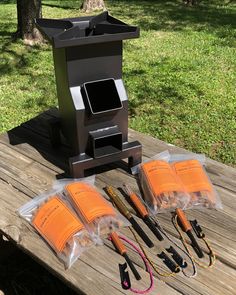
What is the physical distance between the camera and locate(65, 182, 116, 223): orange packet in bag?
5.92ft

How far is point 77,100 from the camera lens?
203 cm

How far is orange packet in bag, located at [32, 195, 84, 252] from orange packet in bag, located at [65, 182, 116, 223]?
51mm

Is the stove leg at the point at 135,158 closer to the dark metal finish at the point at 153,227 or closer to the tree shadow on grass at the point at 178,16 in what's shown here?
the dark metal finish at the point at 153,227

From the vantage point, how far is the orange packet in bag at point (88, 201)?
5.92 feet

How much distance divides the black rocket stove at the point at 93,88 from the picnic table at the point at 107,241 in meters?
0.16

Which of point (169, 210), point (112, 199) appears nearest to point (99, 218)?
point (112, 199)

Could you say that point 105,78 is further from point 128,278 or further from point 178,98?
point 178,98

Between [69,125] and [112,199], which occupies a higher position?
[69,125]

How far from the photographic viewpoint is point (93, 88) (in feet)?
7.06

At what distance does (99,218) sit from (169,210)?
38 centimetres

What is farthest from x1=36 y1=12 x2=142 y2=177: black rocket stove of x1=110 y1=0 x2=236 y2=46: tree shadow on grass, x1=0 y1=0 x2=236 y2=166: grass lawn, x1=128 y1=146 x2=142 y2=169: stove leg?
x1=110 y1=0 x2=236 y2=46: tree shadow on grass

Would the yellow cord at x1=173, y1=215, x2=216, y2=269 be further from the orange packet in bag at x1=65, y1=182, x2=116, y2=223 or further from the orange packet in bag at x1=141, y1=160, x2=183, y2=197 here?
the orange packet in bag at x1=65, y1=182, x2=116, y2=223

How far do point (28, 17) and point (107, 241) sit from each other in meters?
5.12

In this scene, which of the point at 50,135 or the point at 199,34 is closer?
the point at 50,135
